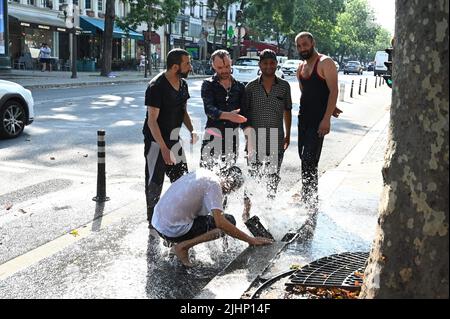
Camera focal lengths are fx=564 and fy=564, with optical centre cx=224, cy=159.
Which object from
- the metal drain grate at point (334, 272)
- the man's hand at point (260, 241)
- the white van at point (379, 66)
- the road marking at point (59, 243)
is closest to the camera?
the metal drain grate at point (334, 272)

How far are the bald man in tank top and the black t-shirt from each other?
4.29 feet

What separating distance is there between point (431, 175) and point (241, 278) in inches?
75.7

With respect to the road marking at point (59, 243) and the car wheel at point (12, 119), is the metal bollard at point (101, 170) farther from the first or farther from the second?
the car wheel at point (12, 119)

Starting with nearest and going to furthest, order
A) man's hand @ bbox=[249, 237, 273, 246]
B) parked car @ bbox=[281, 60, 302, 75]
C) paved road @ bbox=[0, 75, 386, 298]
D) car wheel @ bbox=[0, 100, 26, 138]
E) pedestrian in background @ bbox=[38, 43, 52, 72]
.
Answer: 1. paved road @ bbox=[0, 75, 386, 298]
2. man's hand @ bbox=[249, 237, 273, 246]
3. car wheel @ bbox=[0, 100, 26, 138]
4. pedestrian in background @ bbox=[38, 43, 52, 72]
5. parked car @ bbox=[281, 60, 302, 75]

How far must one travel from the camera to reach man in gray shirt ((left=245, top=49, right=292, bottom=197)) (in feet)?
18.9

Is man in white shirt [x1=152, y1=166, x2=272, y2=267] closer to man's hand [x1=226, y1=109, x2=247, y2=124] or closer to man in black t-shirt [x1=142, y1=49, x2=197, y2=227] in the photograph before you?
man's hand [x1=226, y1=109, x2=247, y2=124]

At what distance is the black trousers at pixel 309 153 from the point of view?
601 centimetres

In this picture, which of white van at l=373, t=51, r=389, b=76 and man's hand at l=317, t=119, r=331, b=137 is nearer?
man's hand at l=317, t=119, r=331, b=137

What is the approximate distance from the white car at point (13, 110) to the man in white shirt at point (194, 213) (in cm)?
675

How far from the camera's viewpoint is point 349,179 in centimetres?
817

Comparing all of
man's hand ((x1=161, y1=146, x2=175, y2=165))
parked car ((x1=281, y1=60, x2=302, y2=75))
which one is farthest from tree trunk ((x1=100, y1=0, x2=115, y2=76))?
man's hand ((x1=161, y1=146, x2=175, y2=165))

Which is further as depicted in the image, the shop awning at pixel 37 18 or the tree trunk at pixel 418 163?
the shop awning at pixel 37 18

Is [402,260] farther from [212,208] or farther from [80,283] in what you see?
[80,283]

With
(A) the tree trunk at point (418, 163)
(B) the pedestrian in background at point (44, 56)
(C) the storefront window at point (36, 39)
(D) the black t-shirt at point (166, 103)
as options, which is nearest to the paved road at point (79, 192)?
(D) the black t-shirt at point (166, 103)
